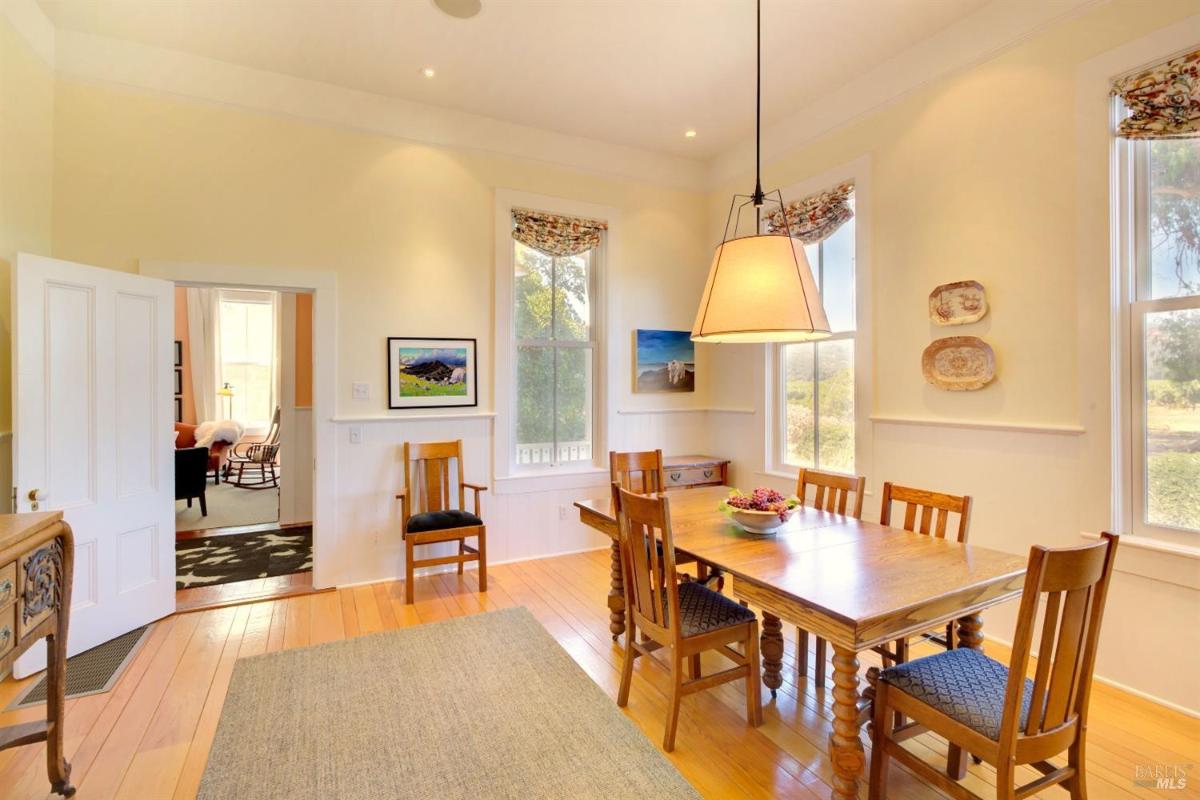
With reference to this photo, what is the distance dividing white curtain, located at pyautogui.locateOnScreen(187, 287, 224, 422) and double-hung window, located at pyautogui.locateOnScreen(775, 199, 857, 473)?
9.02m

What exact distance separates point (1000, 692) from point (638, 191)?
4265 millimetres

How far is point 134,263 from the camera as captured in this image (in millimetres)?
3303

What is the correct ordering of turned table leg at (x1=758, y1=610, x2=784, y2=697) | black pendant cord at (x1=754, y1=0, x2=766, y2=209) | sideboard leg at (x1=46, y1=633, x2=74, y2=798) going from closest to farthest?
sideboard leg at (x1=46, y1=633, x2=74, y2=798) → black pendant cord at (x1=754, y1=0, x2=766, y2=209) → turned table leg at (x1=758, y1=610, x2=784, y2=697)

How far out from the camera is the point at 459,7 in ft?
9.62

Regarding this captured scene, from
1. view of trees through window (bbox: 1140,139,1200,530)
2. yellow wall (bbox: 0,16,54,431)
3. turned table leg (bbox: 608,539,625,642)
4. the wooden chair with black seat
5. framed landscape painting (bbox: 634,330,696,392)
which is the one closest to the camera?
view of trees through window (bbox: 1140,139,1200,530)

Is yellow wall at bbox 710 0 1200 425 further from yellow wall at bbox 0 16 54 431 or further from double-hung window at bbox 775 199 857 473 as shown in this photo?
yellow wall at bbox 0 16 54 431

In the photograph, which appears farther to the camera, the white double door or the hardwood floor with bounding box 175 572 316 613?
the hardwood floor with bounding box 175 572 316 613

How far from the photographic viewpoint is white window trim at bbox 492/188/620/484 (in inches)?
168

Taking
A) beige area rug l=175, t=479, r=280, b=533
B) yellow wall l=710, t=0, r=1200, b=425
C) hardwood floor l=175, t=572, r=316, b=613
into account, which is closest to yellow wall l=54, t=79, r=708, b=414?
hardwood floor l=175, t=572, r=316, b=613

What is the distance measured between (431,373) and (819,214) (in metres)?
3.06

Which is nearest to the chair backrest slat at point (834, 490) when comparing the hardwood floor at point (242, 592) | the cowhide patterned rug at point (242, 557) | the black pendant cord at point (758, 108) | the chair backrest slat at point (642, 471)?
the chair backrest slat at point (642, 471)

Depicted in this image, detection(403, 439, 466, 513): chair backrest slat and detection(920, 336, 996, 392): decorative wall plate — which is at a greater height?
detection(920, 336, 996, 392): decorative wall plate

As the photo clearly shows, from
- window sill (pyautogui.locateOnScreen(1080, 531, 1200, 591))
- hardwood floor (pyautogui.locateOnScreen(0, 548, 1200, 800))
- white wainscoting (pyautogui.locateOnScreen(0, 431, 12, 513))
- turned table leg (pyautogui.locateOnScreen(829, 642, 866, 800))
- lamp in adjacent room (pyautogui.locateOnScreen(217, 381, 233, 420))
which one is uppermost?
lamp in adjacent room (pyautogui.locateOnScreen(217, 381, 233, 420))

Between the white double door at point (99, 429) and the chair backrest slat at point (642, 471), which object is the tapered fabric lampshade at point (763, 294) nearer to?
the chair backrest slat at point (642, 471)
